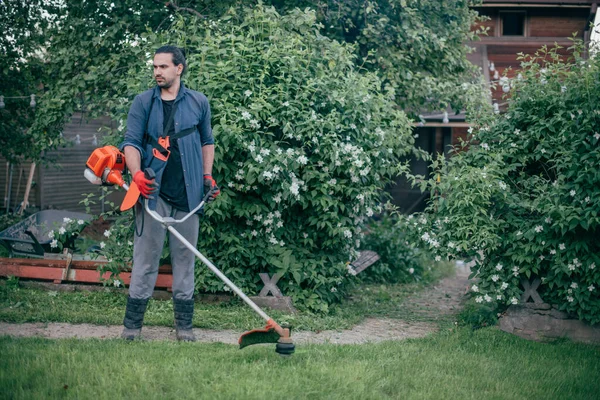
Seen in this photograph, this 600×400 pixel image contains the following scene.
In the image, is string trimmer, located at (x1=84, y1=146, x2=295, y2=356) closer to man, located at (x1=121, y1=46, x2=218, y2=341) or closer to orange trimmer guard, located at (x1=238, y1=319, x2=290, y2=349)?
orange trimmer guard, located at (x1=238, y1=319, x2=290, y2=349)

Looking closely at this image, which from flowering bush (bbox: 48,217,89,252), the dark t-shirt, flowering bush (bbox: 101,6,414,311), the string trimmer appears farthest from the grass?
the dark t-shirt

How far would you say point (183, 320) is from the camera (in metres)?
5.43

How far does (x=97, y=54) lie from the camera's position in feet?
31.1

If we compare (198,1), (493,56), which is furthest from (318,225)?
(493,56)

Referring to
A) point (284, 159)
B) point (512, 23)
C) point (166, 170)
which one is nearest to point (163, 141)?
point (166, 170)

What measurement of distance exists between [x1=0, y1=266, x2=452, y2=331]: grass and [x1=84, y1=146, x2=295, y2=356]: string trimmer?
4.08 ft

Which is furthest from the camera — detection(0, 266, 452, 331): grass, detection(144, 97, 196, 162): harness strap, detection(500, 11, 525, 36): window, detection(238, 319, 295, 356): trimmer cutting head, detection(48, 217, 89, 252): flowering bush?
detection(500, 11, 525, 36): window

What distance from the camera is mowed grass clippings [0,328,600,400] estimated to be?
13.3ft

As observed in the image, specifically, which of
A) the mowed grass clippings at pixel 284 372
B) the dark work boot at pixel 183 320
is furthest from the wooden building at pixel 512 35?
the dark work boot at pixel 183 320

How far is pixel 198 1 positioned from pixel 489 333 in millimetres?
5879

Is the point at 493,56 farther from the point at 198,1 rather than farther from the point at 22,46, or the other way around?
the point at 22,46

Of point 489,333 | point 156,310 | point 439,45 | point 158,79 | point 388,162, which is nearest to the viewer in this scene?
point 158,79

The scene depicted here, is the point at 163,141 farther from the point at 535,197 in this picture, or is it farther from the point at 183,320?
the point at 535,197

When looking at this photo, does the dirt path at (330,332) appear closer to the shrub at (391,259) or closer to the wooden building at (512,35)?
the shrub at (391,259)
